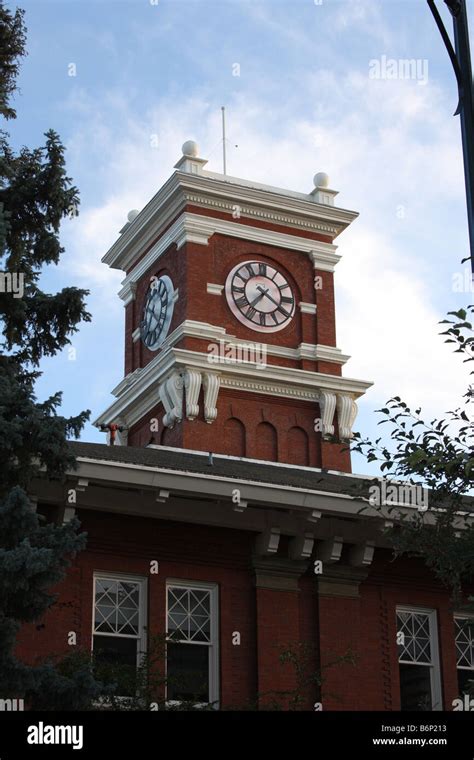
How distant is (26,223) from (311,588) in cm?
727

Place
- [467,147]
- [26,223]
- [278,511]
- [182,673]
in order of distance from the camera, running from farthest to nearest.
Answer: [278,511] < [182,673] < [26,223] < [467,147]

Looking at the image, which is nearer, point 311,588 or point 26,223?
point 26,223

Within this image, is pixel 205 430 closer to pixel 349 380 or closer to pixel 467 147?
pixel 349 380

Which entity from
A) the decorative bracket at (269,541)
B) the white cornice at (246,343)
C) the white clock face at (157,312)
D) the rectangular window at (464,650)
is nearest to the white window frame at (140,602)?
the decorative bracket at (269,541)

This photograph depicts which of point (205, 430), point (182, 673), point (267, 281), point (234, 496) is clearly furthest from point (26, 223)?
point (267, 281)

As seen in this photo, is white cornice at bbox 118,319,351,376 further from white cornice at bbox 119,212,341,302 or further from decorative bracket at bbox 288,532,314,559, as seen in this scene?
decorative bracket at bbox 288,532,314,559

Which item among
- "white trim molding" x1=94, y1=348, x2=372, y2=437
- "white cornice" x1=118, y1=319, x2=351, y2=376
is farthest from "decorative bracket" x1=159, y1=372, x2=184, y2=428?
"white cornice" x1=118, y1=319, x2=351, y2=376

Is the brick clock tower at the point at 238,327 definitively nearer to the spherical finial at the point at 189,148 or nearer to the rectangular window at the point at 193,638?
the spherical finial at the point at 189,148

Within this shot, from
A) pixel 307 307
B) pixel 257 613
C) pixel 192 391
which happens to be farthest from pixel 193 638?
pixel 307 307

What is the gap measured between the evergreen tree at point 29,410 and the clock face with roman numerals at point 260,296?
23.3 meters

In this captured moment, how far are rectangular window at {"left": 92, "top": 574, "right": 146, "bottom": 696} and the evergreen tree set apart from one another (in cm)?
304

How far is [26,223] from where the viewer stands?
655 inches

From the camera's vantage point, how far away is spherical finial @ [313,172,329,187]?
143ft

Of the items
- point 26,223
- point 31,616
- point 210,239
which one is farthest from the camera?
point 210,239
